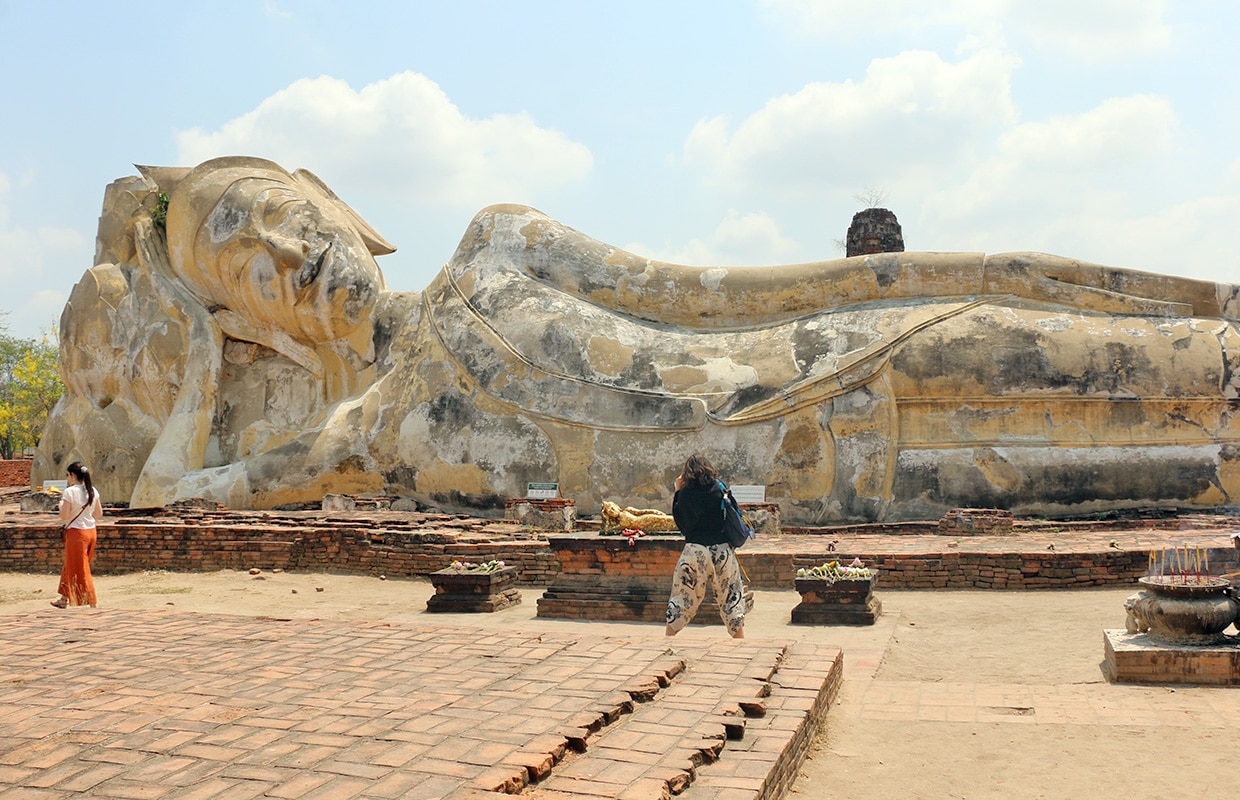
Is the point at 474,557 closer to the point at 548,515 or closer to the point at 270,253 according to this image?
the point at 548,515

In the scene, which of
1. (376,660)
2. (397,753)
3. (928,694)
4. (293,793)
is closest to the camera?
(293,793)

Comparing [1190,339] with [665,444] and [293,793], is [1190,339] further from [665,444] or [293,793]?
[293,793]

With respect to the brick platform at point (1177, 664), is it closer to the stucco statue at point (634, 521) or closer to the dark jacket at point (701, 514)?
the dark jacket at point (701, 514)

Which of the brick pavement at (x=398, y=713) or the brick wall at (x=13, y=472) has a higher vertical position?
the brick wall at (x=13, y=472)

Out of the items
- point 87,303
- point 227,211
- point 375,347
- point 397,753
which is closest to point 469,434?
point 375,347

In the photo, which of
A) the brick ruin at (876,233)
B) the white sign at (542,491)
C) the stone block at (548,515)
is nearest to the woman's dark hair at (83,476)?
the stone block at (548,515)

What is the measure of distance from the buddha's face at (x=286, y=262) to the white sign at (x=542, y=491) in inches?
129

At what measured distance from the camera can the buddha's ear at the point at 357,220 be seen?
1403 cm

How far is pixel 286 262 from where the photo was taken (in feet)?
41.2

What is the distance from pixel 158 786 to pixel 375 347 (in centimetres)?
1033

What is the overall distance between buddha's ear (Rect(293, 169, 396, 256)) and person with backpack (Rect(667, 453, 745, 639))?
30.2 feet

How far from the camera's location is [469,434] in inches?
452

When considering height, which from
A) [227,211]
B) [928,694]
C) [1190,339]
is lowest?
[928,694]

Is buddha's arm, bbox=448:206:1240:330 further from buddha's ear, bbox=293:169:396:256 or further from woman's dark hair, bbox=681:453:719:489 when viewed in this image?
woman's dark hair, bbox=681:453:719:489
